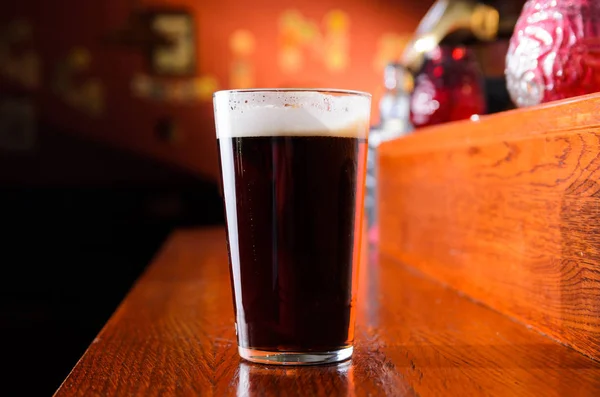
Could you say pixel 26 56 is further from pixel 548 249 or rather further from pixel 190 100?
pixel 548 249

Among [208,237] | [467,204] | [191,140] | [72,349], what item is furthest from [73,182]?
[467,204]

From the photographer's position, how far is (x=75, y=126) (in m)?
5.06

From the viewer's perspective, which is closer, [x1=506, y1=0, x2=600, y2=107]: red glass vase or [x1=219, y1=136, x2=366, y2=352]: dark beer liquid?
[x1=219, y1=136, x2=366, y2=352]: dark beer liquid

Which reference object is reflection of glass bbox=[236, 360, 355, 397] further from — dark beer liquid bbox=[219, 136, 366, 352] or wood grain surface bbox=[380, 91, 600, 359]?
wood grain surface bbox=[380, 91, 600, 359]

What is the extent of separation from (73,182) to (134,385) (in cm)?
479

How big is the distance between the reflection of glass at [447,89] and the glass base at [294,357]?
0.93 metres

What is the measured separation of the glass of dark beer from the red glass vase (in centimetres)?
36

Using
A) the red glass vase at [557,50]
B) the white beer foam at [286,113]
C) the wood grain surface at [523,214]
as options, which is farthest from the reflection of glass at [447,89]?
the white beer foam at [286,113]

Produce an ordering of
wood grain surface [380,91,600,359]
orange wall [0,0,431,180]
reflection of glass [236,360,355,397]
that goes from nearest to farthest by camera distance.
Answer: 1. reflection of glass [236,360,355,397]
2. wood grain surface [380,91,600,359]
3. orange wall [0,0,431,180]

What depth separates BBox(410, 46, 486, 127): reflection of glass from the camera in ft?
4.83

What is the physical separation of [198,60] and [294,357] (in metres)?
4.70

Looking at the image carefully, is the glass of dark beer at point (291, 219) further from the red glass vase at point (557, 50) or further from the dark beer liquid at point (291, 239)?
the red glass vase at point (557, 50)

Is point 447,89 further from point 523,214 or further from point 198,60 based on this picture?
point 198,60

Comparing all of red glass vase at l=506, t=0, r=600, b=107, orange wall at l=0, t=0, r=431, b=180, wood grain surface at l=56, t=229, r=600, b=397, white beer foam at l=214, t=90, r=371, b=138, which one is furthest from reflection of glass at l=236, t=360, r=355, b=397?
orange wall at l=0, t=0, r=431, b=180
